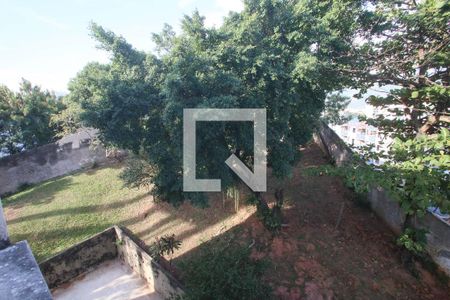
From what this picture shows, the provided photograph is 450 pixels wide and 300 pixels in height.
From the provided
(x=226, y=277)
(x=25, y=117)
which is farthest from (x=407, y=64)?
(x=25, y=117)

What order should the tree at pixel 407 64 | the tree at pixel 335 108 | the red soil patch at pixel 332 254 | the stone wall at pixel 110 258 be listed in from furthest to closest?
the tree at pixel 335 108
the stone wall at pixel 110 258
the red soil patch at pixel 332 254
the tree at pixel 407 64

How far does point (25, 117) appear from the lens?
1258cm

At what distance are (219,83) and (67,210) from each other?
7745mm

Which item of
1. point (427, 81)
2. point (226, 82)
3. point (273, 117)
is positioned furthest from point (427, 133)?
point (226, 82)

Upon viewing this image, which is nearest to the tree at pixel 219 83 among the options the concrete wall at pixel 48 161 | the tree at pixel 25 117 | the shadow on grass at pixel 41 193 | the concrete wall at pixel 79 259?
the concrete wall at pixel 79 259

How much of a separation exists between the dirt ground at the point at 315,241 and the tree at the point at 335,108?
7.21 m

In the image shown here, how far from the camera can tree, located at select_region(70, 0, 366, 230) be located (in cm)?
522

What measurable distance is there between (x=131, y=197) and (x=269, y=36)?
287 inches

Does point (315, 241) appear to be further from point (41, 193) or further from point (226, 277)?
point (41, 193)

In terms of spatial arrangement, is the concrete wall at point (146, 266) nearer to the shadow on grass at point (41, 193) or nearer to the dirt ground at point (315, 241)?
the dirt ground at point (315, 241)

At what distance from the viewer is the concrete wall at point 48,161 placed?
38.6 ft

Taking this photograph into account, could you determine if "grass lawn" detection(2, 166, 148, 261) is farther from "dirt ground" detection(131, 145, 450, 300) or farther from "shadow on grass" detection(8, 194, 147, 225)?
"dirt ground" detection(131, 145, 450, 300)

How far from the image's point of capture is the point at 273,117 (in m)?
5.98

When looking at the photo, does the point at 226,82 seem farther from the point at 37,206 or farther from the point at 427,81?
the point at 37,206
